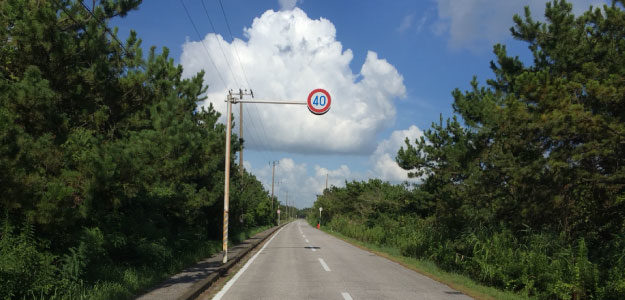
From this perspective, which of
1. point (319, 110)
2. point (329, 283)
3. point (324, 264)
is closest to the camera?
point (329, 283)

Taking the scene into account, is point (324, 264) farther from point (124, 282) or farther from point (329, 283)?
point (124, 282)

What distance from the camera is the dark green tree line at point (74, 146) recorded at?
6.10 meters

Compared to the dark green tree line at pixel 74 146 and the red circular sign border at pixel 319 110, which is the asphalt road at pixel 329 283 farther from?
the red circular sign border at pixel 319 110

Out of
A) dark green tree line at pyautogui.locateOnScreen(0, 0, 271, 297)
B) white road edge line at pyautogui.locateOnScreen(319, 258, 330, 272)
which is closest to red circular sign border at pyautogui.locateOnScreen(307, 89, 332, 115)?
dark green tree line at pyautogui.locateOnScreen(0, 0, 271, 297)

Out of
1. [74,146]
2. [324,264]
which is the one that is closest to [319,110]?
[324,264]

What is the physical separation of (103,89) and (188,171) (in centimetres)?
293

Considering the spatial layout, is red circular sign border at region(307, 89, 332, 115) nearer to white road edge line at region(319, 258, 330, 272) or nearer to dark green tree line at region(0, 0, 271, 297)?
dark green tree line at region(0, 0, 271, 297)

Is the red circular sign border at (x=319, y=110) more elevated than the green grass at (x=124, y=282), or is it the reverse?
the red circular sign border at (x=319, y=110)

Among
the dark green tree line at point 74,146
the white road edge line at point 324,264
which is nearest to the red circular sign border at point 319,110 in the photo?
the dark green tree line at point 74,146

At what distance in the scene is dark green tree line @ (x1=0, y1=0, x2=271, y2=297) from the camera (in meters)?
6.10

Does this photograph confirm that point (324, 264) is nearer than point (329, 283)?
No

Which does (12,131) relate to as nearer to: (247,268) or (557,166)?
(247,268)

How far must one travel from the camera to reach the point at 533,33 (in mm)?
11758

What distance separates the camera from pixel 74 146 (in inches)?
279
